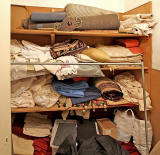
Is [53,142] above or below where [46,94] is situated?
below

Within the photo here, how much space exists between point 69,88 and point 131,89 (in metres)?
0.64

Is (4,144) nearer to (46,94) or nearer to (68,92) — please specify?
(46,94)

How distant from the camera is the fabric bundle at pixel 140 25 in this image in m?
1.42

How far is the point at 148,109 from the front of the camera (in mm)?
1474

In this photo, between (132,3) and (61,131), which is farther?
(132,3)

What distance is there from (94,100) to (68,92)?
0.26 meters

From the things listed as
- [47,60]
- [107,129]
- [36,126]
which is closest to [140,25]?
[47,60]

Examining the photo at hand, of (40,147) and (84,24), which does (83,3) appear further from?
(40,147)

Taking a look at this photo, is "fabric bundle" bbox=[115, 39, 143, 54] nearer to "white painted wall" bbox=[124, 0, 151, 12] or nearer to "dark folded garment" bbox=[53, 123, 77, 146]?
"white painted wall" bbox=[124, 0, 151, 12]

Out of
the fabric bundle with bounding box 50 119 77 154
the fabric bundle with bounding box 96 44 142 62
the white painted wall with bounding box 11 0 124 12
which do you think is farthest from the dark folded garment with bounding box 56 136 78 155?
the white painted wall with bounding box 11 0 124 12

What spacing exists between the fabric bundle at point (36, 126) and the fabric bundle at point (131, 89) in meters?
0.83

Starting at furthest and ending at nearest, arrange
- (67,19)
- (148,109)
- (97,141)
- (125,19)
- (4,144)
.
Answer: (125,19) < (148,109) < (67,19) < (97,141) < (4,144)

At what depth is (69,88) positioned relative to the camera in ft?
4.50

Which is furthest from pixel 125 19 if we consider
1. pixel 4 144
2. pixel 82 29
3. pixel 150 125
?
pixel 4 144
